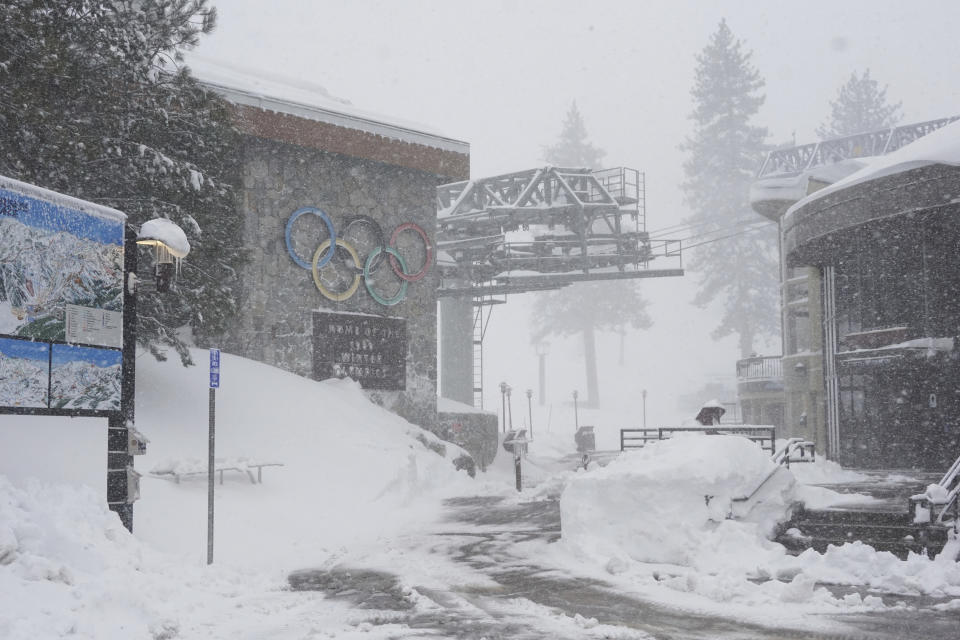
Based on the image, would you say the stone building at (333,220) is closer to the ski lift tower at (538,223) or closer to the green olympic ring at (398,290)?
the green olympic ring at (398,290)

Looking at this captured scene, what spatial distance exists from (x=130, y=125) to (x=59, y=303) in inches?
254

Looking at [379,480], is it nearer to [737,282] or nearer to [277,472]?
[277,472]

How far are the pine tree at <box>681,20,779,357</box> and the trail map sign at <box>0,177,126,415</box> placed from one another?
62.6 m

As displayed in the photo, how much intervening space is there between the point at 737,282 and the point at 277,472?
58846 millimetres

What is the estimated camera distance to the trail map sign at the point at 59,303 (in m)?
9.32

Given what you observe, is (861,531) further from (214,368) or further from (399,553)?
(214,368)

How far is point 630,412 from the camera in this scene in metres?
70.6

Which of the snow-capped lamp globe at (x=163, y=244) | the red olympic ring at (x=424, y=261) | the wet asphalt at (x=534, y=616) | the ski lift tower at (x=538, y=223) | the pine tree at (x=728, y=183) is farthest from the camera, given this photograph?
the pine tree at (x=728, y=183)

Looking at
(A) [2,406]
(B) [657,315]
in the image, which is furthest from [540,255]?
(B) [657,315]

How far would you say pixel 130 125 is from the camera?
15.4 metres

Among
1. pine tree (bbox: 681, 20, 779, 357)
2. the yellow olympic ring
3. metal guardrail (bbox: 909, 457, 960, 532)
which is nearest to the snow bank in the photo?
metal guardrail (bbox: 909, 457, 960, 532)

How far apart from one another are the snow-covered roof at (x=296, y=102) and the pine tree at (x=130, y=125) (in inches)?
139

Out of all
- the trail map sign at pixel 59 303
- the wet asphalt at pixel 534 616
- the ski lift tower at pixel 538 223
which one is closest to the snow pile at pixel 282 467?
the wet asphalt at pixel 534 616

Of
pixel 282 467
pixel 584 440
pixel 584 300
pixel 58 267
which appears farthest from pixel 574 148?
pixel 58 267
